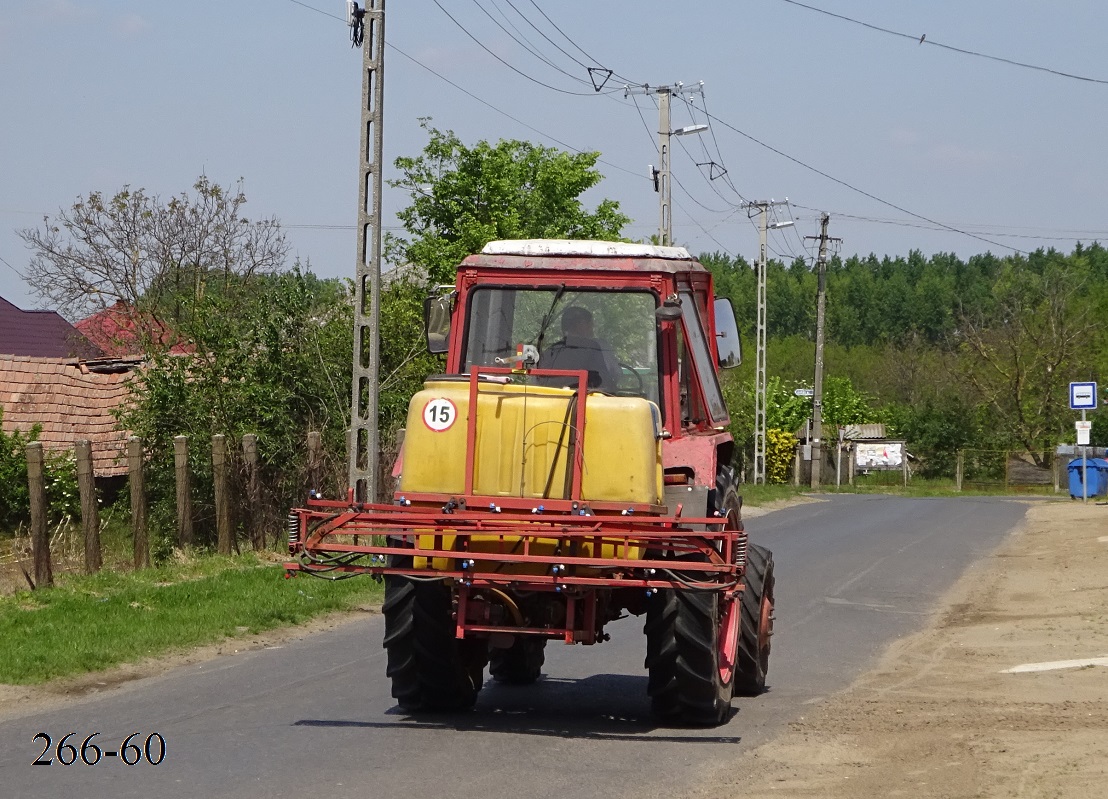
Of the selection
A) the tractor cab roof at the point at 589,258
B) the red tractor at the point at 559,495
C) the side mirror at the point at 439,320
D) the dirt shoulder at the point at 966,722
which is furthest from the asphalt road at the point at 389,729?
the tractor cab roof at the point at 589,258

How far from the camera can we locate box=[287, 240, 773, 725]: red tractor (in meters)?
7.94

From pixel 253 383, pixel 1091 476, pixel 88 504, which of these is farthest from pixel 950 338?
pixel 88 504

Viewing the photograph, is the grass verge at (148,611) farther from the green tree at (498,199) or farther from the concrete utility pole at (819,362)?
the concrete utility pole at (819,362)

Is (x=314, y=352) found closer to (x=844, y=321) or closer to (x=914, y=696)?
(x=914, y=696)

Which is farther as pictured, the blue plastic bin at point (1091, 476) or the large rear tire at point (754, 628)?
the blue plastic bin at point (1091, 476)

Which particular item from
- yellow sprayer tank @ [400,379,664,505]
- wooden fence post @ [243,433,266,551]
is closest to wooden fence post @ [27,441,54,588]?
wooden fence post @ [243,433,266,551]

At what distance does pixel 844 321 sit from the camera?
162625mm

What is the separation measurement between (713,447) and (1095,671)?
4.00 metres

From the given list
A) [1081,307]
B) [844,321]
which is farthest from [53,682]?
[844,321]

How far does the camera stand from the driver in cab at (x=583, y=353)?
29.9 ft

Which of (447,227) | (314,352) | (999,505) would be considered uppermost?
(447,227)

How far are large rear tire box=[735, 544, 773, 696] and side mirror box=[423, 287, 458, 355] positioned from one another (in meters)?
2.38

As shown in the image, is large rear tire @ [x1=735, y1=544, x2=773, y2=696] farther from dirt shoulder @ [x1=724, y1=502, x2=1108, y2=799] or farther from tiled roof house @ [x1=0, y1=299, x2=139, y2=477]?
tiled roof house @ [x1=0, y1=299, x2=139, y2=477]

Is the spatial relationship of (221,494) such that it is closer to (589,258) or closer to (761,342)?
(589,258)
